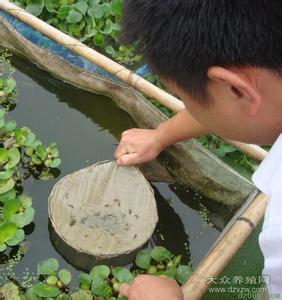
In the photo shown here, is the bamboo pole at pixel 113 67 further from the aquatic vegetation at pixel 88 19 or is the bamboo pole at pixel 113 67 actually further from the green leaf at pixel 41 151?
the green leaf at pixel 41 151

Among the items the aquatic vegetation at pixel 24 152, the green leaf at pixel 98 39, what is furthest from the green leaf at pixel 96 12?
the aquatic vegetation at pixel 24 152

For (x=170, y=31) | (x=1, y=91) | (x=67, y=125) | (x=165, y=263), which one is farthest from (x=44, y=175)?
(x=170, y=31)

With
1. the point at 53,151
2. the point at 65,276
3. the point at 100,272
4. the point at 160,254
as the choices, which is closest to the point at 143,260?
the point at 160,254

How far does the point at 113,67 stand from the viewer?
205 centimetres

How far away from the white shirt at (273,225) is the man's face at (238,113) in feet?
0.17

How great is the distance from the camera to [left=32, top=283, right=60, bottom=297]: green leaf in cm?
161

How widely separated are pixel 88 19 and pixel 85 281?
1.61 metres

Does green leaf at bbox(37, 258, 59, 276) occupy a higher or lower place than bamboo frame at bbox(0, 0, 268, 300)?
lower

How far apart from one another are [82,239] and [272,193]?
100 centimetres

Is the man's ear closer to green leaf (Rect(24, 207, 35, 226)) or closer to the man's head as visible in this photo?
the man's head

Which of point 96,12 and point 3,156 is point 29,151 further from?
point 96,12

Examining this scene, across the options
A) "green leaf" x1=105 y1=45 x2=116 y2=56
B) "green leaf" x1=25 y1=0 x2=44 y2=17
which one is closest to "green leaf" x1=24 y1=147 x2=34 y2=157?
"green leaf" x1=105 y1=45 x2=116 y2=56

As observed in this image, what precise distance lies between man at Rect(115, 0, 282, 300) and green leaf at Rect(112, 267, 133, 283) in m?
0.84

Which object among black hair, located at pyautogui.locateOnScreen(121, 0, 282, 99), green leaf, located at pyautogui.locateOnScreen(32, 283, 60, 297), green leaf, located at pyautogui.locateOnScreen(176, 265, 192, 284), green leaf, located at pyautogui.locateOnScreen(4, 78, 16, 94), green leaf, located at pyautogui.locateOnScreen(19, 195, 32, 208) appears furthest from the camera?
green leaf, located at pyautogui.locateOnScreen(4, 78, 16, 94)
